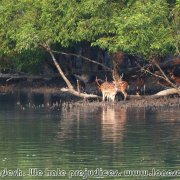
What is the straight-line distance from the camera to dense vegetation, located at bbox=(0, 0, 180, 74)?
37.6 meters

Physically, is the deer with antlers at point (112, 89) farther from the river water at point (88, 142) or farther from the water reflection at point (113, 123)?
the water reflection at point (113, 123)

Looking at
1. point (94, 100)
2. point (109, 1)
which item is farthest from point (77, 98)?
point (109, 1)

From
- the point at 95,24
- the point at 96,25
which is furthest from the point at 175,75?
the point at 95,24

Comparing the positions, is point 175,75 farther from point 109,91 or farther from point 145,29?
point 145,29

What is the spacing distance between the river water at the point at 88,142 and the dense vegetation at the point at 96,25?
2.68 metres

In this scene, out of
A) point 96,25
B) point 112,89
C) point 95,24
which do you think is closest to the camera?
point 95,24

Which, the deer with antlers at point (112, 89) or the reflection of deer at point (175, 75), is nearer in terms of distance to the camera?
the deer with antlers at point (112, 89)

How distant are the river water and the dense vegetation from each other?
268 centimetres

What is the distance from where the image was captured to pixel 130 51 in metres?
38.4

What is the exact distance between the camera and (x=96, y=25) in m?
39.9

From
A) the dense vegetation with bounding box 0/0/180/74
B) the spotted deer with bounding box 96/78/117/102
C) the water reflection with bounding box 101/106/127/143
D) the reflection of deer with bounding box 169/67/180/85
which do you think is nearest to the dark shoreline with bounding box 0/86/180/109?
the spotted deer with bounding box 96/78/117/102

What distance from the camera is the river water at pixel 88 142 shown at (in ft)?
74.1

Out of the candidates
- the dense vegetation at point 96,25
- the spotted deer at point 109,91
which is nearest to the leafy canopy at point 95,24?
the dense vegetation at point 96,25

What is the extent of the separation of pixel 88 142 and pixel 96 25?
518 inches
